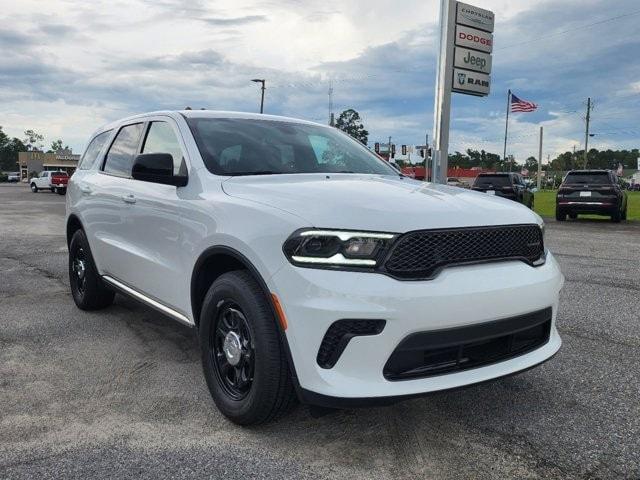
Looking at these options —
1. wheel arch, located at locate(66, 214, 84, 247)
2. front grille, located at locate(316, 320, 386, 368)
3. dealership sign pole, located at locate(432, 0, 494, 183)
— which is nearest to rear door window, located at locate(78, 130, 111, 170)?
wheel arch, located at locate(66, 214, 84, 247)

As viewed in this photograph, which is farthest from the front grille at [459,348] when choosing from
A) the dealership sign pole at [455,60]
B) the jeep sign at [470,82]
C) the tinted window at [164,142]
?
the jeep sign at [470,82]

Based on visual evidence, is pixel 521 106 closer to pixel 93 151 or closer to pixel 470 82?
pixel 470 82

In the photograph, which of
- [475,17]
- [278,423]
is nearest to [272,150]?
[278,423]

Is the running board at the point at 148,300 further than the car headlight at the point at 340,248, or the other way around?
the running board at the point at 148,300

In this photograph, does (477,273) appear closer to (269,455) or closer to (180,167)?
(269,455)

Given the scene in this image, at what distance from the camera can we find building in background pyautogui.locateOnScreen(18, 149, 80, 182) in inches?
3848

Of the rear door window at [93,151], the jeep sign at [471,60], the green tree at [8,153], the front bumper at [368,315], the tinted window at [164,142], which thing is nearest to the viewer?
the front bumper at [368,315]

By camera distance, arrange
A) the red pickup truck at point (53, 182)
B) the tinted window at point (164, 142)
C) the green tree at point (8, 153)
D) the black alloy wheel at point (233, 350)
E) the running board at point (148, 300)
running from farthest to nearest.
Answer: the green tree at point (8, 153) → the red pickup truck at point (53, 182) → the tinted window at point (164, 142) → the running board at point (148, 300) → the black alloy wheel at point (233, 350)

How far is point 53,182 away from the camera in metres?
36.9

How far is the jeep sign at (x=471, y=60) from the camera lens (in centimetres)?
1791

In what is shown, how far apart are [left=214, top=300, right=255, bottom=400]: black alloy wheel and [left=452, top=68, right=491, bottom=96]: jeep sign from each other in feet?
53.6

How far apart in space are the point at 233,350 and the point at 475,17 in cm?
1753

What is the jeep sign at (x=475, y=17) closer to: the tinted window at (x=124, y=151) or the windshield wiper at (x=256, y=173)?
the tinted window at (x=124, y=151)

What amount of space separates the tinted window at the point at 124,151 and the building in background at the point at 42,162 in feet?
330
